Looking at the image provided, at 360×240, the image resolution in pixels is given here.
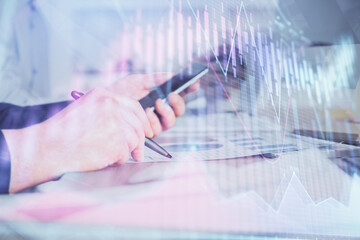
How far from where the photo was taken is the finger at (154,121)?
1.06 feet

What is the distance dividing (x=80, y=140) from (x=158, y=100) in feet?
0.39

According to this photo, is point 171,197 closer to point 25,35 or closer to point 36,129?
point 36,129

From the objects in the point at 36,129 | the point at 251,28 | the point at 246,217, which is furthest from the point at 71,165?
the point at 251,28

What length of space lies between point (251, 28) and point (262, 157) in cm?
18

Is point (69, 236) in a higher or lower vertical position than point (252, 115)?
lower

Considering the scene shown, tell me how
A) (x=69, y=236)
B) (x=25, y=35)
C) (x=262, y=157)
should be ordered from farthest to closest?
(x=25, y=35)
(x=262, y=157)
(x=69, y=236)

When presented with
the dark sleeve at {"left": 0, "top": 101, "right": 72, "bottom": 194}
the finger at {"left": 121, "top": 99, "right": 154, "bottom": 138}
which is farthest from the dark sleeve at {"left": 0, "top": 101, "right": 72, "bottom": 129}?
the finger at {"left": 121, "top": 99, "right": 154, "bottom": 138}

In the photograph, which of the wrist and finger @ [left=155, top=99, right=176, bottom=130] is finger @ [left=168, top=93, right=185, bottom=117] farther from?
the wrist

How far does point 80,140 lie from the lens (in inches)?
10.5

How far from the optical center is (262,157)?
1.01ft

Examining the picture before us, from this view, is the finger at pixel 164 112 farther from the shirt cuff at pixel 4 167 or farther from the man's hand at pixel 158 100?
the shirt cuff at pixel 4 167

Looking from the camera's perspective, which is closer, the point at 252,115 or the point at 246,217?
the point at 246,217

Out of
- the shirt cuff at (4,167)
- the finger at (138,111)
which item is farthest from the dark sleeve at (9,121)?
the finger at (138,111)
